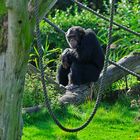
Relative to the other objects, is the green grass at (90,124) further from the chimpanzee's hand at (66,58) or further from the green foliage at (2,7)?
the green foliage at (2,7)

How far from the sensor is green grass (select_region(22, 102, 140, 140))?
7.28 metres

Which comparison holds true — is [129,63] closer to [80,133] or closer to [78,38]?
[78,38]

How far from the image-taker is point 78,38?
1033cm

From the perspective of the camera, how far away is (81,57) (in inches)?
402

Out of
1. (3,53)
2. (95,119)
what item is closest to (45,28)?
(95,119)

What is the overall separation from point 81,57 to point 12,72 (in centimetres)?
593

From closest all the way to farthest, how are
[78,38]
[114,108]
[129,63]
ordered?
[114,108] < [129,63] < [78,38]

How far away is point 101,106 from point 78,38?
1.87m

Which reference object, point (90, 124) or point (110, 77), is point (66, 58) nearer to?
point (110, 77)

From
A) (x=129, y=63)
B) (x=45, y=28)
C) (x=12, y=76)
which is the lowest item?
(x=12, y=76)

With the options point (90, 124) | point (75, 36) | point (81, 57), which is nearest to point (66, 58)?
point (81, 57)

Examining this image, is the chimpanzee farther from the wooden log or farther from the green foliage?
the green foliage

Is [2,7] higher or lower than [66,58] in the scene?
lower

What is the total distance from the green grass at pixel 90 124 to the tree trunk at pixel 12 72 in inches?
103
